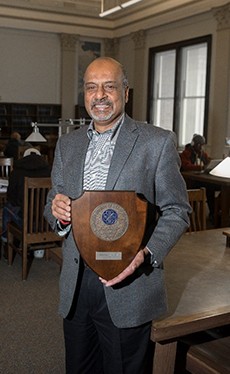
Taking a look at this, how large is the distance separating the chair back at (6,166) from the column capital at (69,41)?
7.35m

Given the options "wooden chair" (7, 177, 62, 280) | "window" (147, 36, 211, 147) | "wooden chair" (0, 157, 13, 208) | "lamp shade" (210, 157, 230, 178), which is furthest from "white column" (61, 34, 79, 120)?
"lamp shade" (210, 157, 230, 178)

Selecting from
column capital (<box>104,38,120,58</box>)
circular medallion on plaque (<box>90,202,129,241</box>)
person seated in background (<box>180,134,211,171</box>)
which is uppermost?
column capital (<box>104,38,120,58</box>)

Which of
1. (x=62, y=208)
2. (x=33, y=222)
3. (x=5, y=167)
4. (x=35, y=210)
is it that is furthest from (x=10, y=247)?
(x=62, y=208)

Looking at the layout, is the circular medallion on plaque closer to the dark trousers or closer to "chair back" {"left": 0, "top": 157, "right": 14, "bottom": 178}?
the dark trousers

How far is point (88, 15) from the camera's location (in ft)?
43.2

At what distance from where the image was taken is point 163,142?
165 centimetres

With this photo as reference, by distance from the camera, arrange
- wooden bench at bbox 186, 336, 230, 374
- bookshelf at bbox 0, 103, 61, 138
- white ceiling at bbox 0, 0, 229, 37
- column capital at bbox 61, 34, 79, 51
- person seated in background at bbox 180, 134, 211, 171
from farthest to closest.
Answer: column capital at bbox 61, 34, 79, 51
bookshelf at bbox 0, 103, 61, 138
white ceiling at bbox 0, 0, 229, 37
person seated in background at bbox 180, 134, 211, 171
wooden bench at bbox 186, 336, 230, 374

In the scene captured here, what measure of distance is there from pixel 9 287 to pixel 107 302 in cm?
301

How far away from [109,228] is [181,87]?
10312mm

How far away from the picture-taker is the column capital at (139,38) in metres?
12.4

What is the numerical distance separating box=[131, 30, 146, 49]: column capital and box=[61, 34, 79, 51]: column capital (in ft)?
5.46

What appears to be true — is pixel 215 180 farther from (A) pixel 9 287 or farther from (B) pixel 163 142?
(B) pixel 163 142

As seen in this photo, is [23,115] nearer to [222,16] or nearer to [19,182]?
[222,16]

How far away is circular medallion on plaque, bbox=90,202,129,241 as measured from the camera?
155 centimetres
